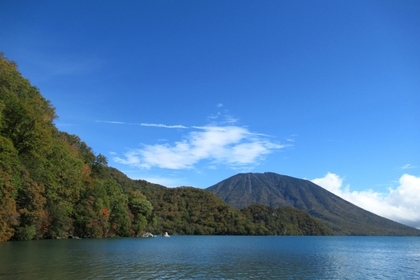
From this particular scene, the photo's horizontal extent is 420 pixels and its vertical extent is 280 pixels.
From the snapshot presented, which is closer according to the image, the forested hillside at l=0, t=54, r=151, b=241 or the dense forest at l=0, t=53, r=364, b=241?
the forested hillside at l=0, t=54, r=151, b=241

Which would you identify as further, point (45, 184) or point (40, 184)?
point (45, 184)

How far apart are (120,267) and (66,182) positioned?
44518 millimetres

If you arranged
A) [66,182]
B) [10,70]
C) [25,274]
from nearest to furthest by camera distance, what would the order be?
[25,274] → [10,70] → [66,182]

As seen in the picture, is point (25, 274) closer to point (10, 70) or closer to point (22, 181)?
point (22, 181)

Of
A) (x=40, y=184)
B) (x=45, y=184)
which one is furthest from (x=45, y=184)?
(x=40, y=184)

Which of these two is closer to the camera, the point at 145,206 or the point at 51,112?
the point at 51,112

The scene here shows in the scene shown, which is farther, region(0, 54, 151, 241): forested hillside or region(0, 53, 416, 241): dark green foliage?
region(0, 53, 416, 241): dark green foliage

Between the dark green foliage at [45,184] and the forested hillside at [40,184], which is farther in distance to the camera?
the dark green foliage at [45,184]

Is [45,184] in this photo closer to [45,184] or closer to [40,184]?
[45,184]

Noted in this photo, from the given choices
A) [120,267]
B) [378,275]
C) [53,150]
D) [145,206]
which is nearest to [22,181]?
[53,150]

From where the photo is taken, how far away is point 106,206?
268ft

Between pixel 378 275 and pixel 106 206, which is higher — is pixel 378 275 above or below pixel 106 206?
below

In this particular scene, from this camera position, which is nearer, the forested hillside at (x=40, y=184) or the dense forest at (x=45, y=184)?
the forested hillside at (x=40, y=184)

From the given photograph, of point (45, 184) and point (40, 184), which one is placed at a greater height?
point (45, 184)
